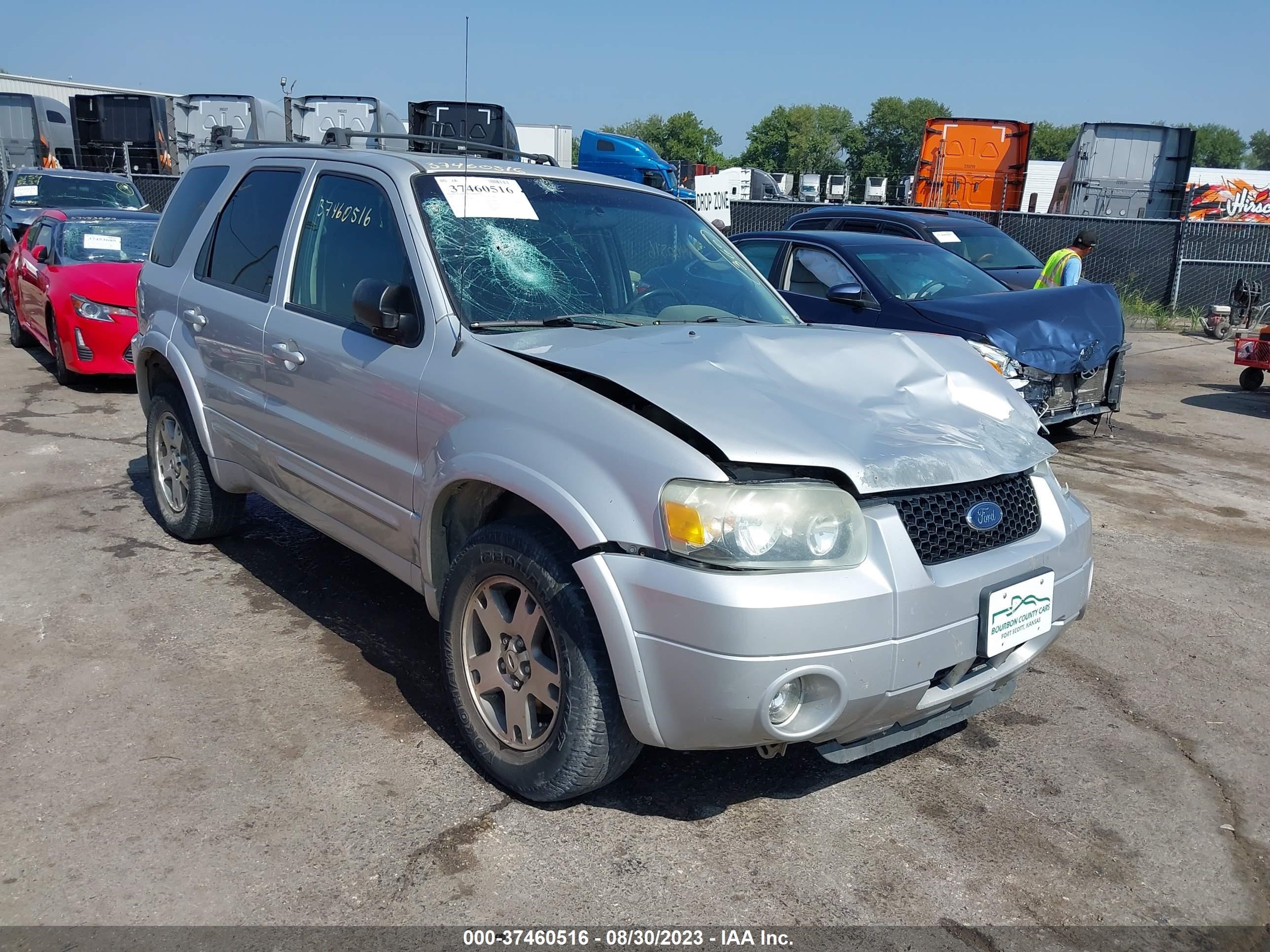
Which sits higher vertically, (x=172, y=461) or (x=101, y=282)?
(x=101, y=282)

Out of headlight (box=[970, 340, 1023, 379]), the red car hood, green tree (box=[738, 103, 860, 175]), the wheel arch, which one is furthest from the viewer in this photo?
green tree (box=[738, 103, 860, 175])

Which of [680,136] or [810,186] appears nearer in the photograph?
[810,186]

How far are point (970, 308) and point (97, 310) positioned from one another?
7.32 metres

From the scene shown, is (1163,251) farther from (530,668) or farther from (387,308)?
(530,668)

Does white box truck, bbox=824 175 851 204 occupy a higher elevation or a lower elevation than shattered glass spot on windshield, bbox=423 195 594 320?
higher

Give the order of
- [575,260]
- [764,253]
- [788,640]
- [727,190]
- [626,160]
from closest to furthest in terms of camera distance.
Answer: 1. [788,640]
2. [575,260]
3. [764,253]
4. [626,160]
5. [727,190]

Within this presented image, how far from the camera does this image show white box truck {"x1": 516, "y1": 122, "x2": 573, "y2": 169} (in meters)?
34.9

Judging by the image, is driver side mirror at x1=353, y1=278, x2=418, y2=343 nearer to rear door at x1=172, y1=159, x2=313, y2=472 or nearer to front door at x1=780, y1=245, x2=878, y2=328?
rear door at x1=172, y1=159, x2=313, y2=472

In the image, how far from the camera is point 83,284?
9453mm

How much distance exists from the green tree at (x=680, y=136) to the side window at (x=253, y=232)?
116649 mm

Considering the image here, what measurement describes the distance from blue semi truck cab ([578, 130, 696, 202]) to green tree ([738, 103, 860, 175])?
9751cm

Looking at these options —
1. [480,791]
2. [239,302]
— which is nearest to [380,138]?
[239,302]

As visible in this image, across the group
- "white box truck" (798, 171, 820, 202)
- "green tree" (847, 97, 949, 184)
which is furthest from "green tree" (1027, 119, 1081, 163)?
"white box truck" (798, 171, 820, 202)

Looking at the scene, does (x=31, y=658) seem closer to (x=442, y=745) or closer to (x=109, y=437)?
(x=442, y=745)
